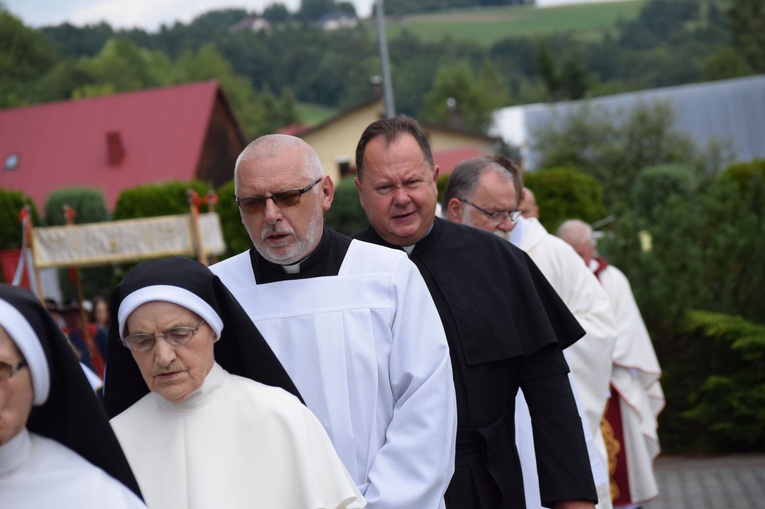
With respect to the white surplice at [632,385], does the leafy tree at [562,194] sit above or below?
above

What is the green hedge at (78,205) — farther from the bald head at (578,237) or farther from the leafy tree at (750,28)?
the leafy tree at (750,28)

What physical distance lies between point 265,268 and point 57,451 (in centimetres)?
149

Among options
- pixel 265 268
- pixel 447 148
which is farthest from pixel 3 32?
pixel 265 268

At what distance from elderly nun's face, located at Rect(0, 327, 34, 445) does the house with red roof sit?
41.7 metres

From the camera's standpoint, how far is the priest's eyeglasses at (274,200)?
3.84m

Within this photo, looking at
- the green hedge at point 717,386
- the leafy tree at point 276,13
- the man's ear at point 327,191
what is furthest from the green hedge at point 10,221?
the leafy tree at point 276,13

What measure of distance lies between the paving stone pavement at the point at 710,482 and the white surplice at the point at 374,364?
20.1 feet

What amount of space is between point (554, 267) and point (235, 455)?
3.44 metres

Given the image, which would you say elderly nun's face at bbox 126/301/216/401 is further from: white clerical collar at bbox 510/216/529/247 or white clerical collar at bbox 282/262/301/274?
white clerical collar at bbox 510/216/529/247

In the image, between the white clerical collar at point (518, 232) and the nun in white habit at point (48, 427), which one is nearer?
the nun in white habit at point (48, 427)

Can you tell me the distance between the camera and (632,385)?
27.3ft

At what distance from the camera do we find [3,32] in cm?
6575

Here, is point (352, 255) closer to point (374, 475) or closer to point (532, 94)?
point (374, 475)

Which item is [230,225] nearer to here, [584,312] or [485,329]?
[584,312]
